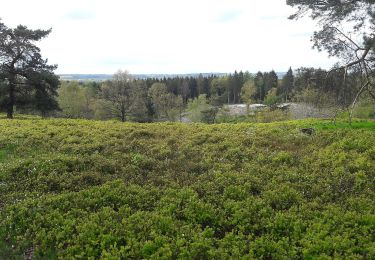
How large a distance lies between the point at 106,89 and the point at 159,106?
20.0 m

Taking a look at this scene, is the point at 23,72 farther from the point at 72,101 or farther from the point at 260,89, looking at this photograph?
the point at 260,89

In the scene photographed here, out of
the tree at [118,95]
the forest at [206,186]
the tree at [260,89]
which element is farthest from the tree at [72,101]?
the tree at [260,89]

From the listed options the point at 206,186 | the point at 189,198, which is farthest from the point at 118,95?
the point at 189,198

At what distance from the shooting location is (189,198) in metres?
8.95

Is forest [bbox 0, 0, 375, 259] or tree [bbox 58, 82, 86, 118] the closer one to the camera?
forest [bbox 0, 0, 375, 259]

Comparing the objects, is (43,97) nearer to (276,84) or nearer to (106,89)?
(106,89)

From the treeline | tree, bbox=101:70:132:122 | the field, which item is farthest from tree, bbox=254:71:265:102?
the field

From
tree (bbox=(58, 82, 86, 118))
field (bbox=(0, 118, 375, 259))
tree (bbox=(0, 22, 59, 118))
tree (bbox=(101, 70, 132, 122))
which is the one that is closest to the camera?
field (bbox=(0, 118, 375, 259))

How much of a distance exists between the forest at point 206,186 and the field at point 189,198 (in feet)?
0.10

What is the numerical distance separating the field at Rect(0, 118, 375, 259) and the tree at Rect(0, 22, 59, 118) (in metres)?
15.2

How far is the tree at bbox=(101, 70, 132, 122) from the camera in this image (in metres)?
54.5

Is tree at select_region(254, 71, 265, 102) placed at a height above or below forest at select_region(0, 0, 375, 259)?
above

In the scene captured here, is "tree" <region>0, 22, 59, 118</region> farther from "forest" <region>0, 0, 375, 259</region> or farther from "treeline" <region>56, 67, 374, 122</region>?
"forest" <region>0, 0, 375, 259</region>

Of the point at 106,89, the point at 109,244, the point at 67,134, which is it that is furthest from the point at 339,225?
the point at 106,89
